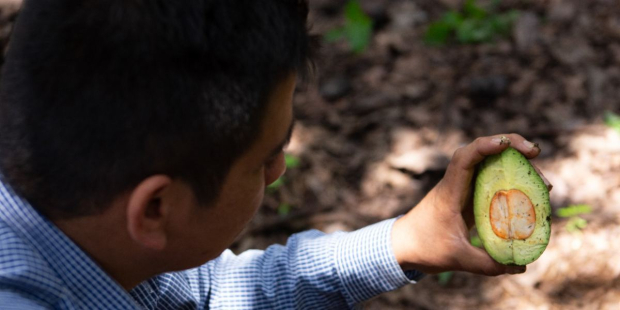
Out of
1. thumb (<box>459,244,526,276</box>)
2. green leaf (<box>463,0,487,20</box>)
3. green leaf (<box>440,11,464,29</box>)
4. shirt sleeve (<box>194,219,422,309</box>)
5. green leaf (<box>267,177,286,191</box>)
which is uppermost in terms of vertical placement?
thumb (<box>459,244,526,276</box>)

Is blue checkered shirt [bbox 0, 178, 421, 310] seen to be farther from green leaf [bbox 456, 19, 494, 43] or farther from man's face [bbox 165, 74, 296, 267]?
green leaf [bbox 456, 19, 494, 43]

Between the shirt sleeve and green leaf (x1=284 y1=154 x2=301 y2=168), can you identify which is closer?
the shirt sleeve

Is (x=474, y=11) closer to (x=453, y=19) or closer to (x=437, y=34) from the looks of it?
(x=453, y=19)

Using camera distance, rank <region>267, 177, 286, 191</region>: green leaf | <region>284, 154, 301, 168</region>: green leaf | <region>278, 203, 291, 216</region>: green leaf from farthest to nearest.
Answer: <region>284, 154, 301, 168</region>: green leaf < <region>267, 177, 286, 191</region>: green leaf < <region>278, 203, 291, 216</region>: green leaf

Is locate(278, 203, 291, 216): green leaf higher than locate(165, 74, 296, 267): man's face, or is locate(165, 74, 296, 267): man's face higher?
locate(165, 74, 296, 267): man's face

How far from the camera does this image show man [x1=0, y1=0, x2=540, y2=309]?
1.24 m

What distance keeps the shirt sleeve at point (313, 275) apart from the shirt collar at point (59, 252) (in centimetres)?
47

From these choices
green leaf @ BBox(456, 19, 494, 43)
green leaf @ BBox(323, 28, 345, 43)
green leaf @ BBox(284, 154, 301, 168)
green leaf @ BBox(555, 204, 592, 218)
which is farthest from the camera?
green leaf @ BBox(323, 28, 345, 43)

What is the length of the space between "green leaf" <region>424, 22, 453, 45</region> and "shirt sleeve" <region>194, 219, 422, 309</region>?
85.1 inches

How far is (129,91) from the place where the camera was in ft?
4.06

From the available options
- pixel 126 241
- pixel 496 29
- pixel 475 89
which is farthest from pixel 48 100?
pixel 496 29

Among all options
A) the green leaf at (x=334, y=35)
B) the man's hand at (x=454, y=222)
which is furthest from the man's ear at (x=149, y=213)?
the green leaf at (x=334, y=35)

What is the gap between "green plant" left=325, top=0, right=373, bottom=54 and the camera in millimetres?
3923

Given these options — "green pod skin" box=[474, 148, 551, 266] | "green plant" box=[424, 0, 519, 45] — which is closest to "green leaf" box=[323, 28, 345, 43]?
"green plant" box=[424, 0, 519, 45]
